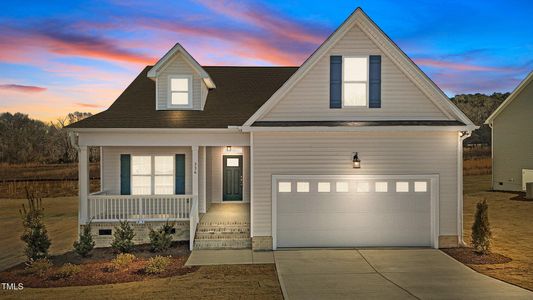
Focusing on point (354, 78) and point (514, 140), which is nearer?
point (354, 78)

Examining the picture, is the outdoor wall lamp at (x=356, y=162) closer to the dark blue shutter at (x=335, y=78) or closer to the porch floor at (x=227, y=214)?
the dark blue shutter at (x=335, y=78)

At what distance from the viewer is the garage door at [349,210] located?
13.5m

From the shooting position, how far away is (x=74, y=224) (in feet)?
62.0

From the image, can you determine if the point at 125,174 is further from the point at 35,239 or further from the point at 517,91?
the point at 517,91

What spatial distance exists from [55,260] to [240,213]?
6405 mm

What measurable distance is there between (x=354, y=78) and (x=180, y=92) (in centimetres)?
671

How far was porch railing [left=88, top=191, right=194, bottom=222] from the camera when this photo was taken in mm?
14430

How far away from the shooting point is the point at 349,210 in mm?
13570

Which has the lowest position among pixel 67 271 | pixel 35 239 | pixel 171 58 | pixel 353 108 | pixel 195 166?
pixel 67 271

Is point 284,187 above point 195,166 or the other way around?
the other way around

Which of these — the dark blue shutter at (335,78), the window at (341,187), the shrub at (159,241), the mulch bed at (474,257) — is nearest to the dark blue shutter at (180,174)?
the shrub at (159,241)

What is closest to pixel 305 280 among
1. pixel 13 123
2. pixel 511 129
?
pixel 511 129

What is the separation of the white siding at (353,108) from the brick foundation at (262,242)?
3870 mm

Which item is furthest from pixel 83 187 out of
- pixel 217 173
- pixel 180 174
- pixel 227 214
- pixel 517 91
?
pixel 517 91
